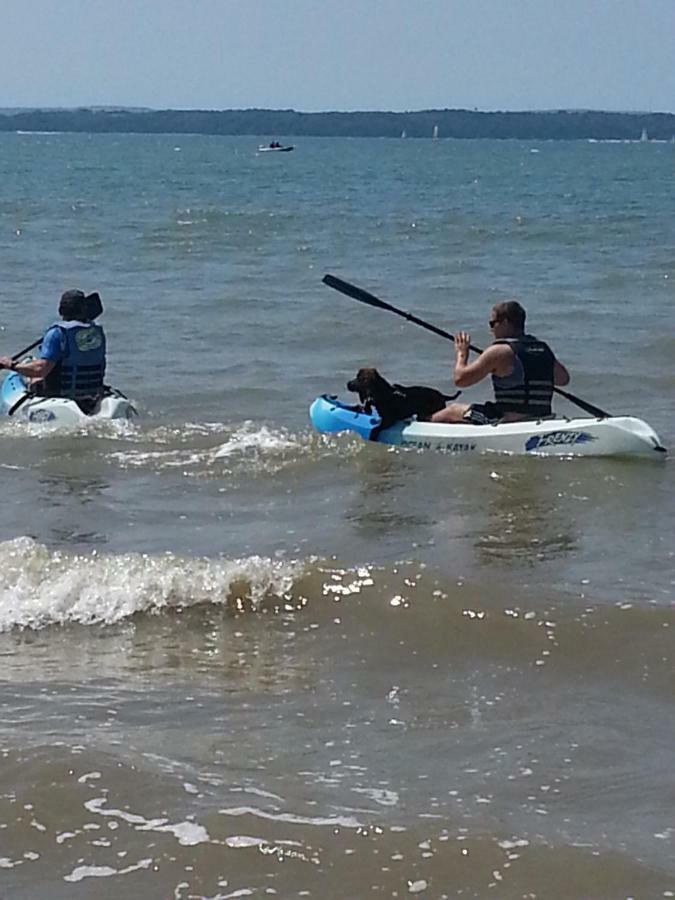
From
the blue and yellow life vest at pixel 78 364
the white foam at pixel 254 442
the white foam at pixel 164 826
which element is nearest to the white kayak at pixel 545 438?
the white foam at pixel 254 442

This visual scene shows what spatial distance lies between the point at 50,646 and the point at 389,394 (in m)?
4.67

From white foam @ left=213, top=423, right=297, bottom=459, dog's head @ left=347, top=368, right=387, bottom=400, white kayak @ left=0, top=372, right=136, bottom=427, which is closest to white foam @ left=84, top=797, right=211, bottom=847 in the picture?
white foam @ left=213, top=423, right=297, bottom=459

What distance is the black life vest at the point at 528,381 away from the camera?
9758 mm

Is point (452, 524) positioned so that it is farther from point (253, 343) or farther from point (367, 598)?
point (253, 343)

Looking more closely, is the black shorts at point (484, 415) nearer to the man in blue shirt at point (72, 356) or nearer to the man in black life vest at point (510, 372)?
the man in black life vest at point (510, 372)

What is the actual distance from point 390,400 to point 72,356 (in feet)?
7.33

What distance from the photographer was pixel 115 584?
22.9ft

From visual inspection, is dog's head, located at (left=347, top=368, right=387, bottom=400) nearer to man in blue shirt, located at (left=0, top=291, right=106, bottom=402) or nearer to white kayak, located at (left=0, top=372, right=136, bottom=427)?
white kayak, located at (left=0, top=372, right=136, bottom=427)

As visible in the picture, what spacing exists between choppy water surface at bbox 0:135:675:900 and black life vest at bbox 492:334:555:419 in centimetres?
45

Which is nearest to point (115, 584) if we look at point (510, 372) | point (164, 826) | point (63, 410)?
Answer: point (164, 826)

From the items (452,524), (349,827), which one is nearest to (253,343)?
(452,524)

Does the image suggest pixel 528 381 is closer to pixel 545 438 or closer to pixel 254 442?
pixel 545 438

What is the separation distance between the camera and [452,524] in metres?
8.51

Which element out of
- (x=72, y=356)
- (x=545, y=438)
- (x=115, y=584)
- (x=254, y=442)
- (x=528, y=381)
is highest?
(x=528, y=381)
